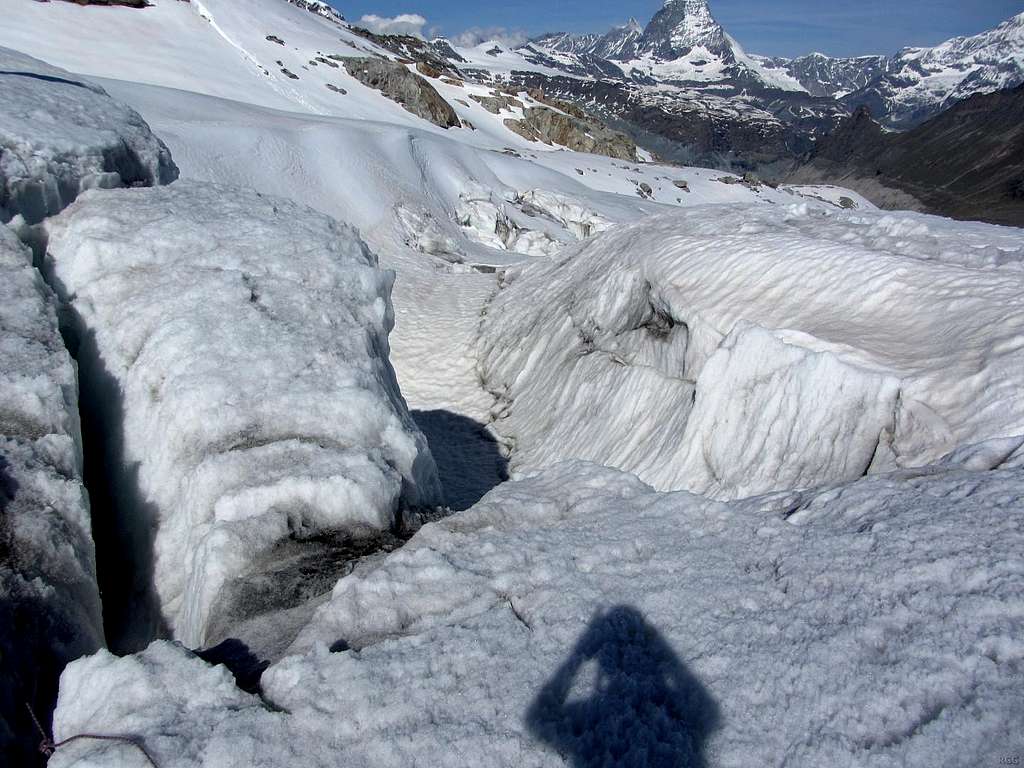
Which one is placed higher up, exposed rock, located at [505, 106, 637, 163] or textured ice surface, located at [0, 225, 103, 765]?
exposed rock, located at [505, 106, 637, 163]

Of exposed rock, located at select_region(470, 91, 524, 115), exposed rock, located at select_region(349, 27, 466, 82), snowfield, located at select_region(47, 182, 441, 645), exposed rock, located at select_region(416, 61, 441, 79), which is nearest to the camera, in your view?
snowfield, located at select_region(47, 182, 441, 645)

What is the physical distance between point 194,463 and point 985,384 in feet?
19.0

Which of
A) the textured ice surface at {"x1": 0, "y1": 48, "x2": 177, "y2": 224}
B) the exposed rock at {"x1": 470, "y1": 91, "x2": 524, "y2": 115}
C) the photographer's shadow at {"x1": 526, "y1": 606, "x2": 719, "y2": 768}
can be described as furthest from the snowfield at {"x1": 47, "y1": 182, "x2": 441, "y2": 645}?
the exposed rock at {"x1": 470, "y1": 91, "x2": 524, "y2": 115}

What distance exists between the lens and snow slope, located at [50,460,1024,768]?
246cm

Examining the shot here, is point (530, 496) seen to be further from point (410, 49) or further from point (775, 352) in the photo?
point (410, 49)

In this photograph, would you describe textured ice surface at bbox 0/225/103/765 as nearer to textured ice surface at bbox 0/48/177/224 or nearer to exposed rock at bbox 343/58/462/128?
textured ice surface at bbox 0/48/177/224

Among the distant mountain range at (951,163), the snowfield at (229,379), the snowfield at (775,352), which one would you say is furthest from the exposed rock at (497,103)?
the distant mountain range at (951,163)

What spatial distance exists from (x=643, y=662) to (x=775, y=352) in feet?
14.7

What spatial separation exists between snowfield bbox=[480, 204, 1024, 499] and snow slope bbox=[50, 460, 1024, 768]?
2297 millimetres

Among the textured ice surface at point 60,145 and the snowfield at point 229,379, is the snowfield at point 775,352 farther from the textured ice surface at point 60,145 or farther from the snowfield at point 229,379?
the textured ice surface at point 60,145

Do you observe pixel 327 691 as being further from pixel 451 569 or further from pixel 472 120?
pixel 472 120

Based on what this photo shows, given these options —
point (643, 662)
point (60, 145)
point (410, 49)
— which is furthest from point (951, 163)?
point (643, 662)

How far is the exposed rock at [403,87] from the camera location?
4278cm

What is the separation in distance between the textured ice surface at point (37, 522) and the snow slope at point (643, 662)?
0.36 metres
